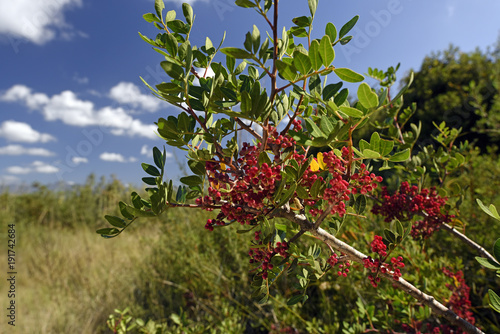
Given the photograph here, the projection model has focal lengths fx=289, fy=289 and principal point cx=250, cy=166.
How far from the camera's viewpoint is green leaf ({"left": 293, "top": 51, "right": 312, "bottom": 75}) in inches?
20.3

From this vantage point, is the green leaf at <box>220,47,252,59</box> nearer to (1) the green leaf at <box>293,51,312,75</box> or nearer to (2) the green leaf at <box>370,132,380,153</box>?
(1) the green leaf at <box>293,51,312,75</box>

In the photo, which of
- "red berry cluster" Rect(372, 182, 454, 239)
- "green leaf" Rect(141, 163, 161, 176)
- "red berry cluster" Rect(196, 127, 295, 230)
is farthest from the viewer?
"red berry cluster" Rect(372, 182, 454, 239)

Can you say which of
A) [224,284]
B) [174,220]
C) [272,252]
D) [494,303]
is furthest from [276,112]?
[174,220]

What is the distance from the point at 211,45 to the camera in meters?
0.72

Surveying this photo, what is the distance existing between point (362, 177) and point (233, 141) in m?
0.30

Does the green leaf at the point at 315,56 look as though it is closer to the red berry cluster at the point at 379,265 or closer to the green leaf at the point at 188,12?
the green leaf at the point at 188,12

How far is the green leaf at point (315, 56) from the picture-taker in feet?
1.69

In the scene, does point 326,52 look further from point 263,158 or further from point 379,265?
point 379,265

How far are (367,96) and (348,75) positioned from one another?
54 millimetres

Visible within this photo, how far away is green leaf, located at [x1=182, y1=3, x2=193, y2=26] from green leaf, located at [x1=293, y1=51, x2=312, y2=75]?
297mm

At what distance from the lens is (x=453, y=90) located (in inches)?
226

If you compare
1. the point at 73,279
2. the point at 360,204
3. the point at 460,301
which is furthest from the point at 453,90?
the point at 73,279

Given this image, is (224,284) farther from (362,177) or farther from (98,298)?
(362,177)

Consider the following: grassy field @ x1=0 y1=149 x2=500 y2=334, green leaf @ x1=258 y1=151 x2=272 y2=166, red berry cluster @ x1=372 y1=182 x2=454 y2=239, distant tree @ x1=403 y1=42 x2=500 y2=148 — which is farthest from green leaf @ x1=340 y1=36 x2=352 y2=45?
distant tree @ x1=403 y1=42 x2=500 y2=148
